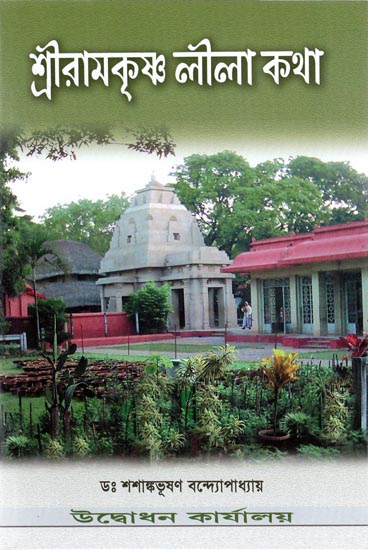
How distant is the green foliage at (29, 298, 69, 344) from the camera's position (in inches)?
197

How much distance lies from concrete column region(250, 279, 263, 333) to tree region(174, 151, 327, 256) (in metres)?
0.31

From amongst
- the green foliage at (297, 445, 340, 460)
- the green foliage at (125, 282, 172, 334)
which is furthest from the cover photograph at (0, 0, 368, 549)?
the green foliage at (125, 282, 172, 334)

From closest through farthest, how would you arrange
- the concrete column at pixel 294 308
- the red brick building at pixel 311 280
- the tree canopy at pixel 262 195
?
the tree canopy at pixel 262 195, the red brick building at pixel 311 280, the concrete column at pixel 294 308

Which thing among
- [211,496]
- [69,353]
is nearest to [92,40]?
[69,353]

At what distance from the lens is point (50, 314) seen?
198 inches

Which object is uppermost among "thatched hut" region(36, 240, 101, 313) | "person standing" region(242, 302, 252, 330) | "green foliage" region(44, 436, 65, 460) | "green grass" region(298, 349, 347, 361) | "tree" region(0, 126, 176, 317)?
"tree" region(0, 126, 176, 317)

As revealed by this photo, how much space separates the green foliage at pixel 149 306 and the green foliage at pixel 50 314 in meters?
0.53

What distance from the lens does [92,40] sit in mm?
4605

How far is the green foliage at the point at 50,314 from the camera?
5008 millimetres

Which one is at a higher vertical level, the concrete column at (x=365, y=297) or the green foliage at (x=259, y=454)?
the concrete column at (x=365, y=297)

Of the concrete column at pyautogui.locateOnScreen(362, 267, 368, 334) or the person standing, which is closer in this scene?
the concrete column at pyautogui.locateOnScreen(362, 267, 368, 334)

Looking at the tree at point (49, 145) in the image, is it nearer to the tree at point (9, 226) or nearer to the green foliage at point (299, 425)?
the tree at point (9, 226)

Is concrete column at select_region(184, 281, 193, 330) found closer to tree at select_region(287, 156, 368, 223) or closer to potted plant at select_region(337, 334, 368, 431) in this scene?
tree at select_region(287, 156, 368, 223)

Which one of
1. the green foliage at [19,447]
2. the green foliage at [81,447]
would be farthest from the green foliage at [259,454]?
→ the green foliage at [19,447]
